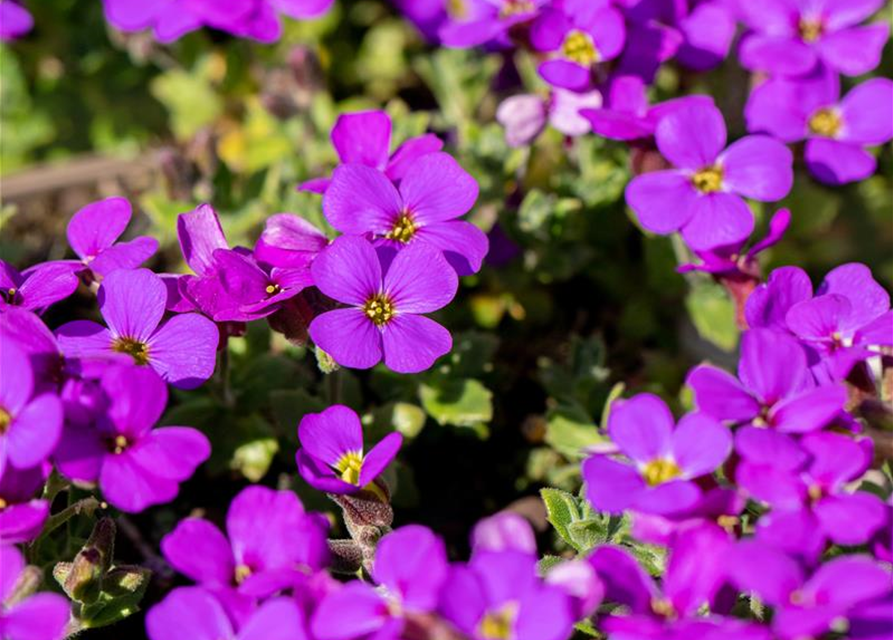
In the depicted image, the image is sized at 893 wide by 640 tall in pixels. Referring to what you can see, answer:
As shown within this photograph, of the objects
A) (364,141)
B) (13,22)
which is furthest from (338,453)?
(13,22)

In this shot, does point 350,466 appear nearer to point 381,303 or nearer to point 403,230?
point 381,303

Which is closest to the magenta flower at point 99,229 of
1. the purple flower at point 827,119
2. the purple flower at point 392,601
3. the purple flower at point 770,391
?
the purple flower at point 392,601

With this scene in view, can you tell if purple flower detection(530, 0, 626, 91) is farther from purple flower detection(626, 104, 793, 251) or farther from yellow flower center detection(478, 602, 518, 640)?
yellow flower center detection(478, 602, 518, 640)

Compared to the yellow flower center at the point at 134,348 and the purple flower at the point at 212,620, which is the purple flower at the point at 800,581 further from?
the yellow flower center at the point at 134,348

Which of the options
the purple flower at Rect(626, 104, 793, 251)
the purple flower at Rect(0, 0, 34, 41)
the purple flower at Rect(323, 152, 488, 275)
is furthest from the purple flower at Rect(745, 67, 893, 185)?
the purple flower at Rect(0, 0, 34, 41)

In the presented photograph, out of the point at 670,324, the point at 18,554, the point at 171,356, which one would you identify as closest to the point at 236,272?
the point at 171,356

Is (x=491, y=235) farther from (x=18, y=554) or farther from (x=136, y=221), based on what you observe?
(x=18, y=554)
